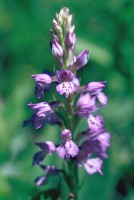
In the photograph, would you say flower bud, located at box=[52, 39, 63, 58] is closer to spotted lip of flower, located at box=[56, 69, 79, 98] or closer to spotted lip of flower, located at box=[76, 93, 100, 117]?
spotted lip of flower, located at box=[56, 69, 79, 98]

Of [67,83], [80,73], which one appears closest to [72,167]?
[67,83]

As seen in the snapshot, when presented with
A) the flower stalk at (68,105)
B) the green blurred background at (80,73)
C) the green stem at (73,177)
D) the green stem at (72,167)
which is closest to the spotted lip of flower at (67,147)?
the flower stalk at (68,105)

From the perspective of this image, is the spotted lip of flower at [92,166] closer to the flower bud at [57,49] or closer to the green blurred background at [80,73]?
the green blurred background at [80,73]

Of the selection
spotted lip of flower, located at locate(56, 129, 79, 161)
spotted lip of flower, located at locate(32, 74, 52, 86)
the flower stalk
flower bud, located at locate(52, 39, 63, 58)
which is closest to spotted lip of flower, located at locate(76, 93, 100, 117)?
the flower stalk

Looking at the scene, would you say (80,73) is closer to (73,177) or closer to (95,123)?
(73,177)

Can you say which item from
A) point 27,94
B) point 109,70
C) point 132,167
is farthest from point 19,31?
point 132,167

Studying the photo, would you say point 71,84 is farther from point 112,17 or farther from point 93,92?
point 112,17
